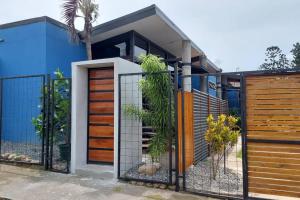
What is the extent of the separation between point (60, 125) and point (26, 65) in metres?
3.32

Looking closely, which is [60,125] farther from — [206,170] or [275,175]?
[275,175]

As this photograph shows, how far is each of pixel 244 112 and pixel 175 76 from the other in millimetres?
1394

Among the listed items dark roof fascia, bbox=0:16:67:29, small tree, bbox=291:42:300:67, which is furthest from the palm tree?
small tree, bbox=291:42:300:67

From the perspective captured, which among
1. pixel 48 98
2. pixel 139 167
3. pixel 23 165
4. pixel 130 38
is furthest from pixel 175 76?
pixel 130 38

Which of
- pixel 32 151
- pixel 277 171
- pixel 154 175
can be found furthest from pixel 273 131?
pixel 32 151

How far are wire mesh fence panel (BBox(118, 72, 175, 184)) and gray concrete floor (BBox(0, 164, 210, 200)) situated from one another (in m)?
0.40

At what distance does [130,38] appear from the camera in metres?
9.98

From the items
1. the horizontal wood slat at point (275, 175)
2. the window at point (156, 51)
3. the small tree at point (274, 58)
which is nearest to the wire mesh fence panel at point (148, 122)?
the horizontal wood slat at point (275, 175)

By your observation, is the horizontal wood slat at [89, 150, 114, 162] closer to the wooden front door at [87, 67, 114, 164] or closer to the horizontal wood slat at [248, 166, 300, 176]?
the wooden front door at [87, 67, 114, 164]

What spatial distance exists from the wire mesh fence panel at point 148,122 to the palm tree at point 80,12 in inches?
146

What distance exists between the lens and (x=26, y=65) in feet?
28.9

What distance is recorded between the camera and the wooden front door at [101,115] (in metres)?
6.09

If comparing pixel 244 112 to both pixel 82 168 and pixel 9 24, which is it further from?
pixel 9 24

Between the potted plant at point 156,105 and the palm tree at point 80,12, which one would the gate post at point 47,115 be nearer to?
the potted plant at point 156,105
